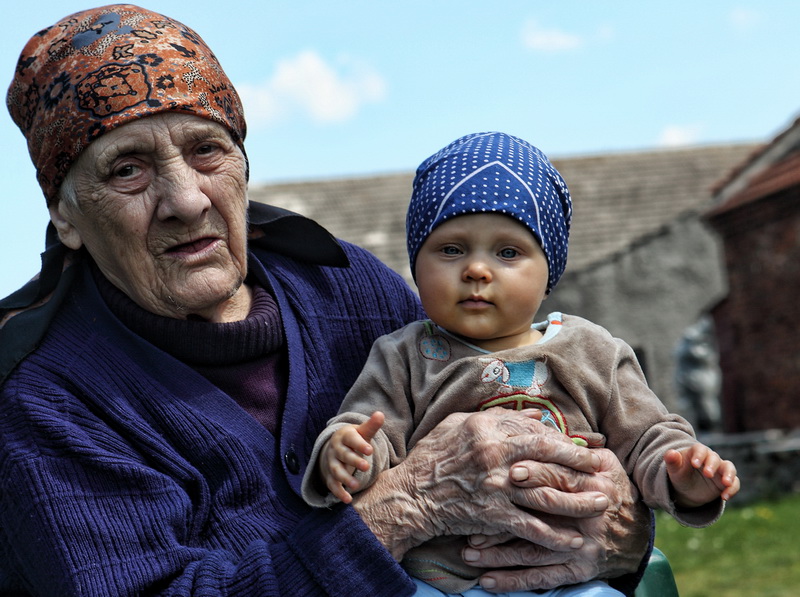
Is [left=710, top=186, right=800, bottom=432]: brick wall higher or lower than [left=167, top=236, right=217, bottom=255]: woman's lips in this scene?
lower

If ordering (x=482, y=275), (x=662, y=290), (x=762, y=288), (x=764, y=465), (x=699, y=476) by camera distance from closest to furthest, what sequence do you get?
(x=699, y=476)
(x=482, y=275)
(x=764, y=465)
(x=762, y=288)
(x=662, y=290)

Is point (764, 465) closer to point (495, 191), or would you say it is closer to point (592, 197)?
point (592, 197)

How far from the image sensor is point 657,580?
2.92 m

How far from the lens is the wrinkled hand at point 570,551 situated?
2.41 metres

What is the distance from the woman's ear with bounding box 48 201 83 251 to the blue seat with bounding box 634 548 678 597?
1.93 meters

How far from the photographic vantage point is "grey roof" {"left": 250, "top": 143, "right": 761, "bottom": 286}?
2064 cm

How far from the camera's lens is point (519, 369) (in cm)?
254

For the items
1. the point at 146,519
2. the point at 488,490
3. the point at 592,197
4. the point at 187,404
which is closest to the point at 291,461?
the point at 187,404

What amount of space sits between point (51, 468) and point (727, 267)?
14558 mm

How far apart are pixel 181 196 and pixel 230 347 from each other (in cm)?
46

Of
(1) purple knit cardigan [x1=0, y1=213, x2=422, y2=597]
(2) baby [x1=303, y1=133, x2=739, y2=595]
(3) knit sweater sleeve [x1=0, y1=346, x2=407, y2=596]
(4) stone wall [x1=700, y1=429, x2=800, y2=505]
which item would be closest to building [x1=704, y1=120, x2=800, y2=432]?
(4) stone wall [x1=700, y1=429, x2=800, y2=505]

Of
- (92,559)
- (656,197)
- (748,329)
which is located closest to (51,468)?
(92,559)

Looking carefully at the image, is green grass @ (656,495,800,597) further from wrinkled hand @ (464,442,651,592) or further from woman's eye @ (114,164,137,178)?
woman's eye @ (114,164,137,178)

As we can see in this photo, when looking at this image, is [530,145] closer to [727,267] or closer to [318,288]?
[318,288]
